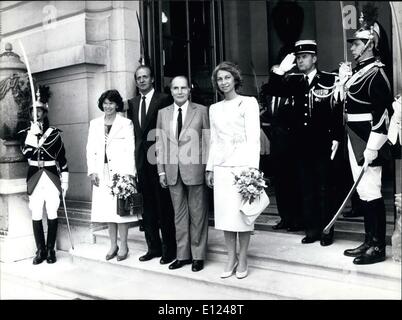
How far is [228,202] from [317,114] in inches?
54.9

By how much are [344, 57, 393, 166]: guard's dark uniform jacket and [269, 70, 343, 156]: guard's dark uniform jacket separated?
1.19ft

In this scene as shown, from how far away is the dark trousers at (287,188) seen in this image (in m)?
6.09

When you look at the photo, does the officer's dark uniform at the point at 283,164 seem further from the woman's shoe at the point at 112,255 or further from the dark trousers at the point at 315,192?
the woman's shoe at the point at 112,255

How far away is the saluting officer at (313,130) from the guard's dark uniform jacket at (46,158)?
2832 millimetres

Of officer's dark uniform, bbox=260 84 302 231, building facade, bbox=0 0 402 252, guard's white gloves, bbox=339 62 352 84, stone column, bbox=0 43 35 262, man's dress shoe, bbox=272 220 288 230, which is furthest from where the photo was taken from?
building facade, bbox=0 0 402 252

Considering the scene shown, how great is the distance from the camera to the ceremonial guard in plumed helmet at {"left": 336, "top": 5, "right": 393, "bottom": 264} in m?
4.53

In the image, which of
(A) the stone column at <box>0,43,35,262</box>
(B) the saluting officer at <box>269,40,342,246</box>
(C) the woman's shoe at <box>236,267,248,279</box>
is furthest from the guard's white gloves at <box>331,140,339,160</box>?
(A) the stone column at <box>0,43,35,262</box>

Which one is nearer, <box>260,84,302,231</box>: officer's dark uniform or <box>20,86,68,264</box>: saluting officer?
<box>260,84,302,231</box>: officer's dark uniform

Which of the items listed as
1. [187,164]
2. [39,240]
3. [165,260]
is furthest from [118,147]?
[39,240]

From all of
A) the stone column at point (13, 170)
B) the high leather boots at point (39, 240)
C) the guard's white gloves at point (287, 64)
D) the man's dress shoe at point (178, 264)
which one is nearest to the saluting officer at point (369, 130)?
the guard's white gloves at point (287, 64)

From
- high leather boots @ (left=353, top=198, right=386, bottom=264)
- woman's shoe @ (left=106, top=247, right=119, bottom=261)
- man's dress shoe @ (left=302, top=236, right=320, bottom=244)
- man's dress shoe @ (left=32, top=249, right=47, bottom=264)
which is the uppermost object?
high leather boots @ (left=353, top=198, right=386, bottom=264)

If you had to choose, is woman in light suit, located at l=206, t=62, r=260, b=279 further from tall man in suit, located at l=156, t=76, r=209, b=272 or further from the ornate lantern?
the ornate lantern
